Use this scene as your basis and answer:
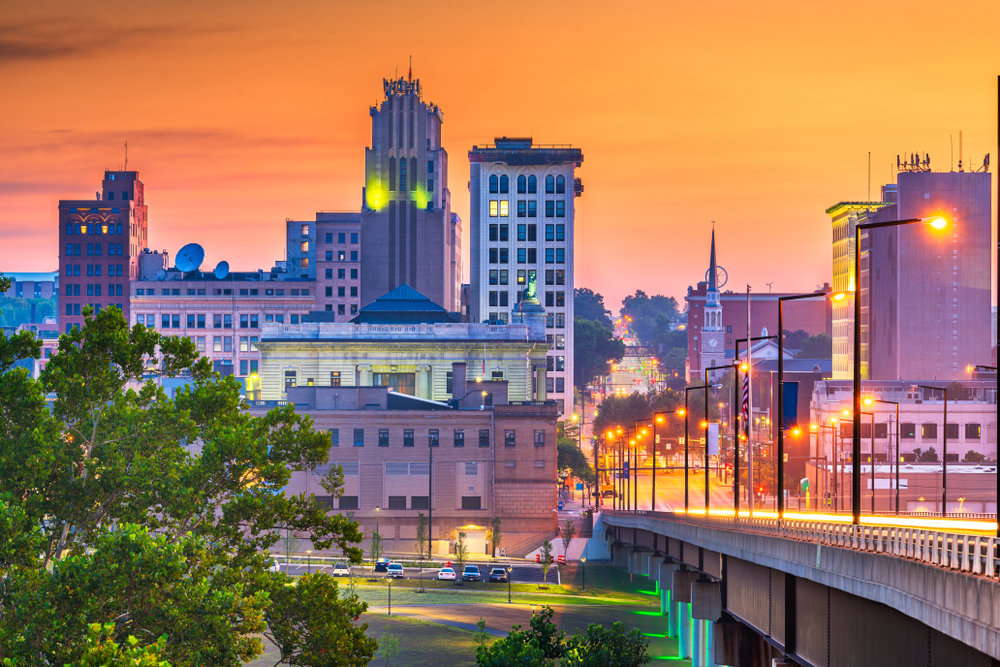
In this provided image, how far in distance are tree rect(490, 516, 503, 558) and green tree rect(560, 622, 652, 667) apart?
64.3 m

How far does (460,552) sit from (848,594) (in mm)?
78069

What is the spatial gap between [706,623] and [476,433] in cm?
5907

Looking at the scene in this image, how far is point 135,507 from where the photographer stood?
38.6 metres

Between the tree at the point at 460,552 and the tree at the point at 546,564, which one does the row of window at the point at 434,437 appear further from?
the tree at the point at 546,564

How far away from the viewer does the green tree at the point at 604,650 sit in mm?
49250

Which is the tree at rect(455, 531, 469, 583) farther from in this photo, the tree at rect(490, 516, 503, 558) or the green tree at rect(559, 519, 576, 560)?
the green tree at rect(559, 519, 576, 560)

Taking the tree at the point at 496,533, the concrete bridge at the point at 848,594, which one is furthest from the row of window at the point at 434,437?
the concrete bridge at the point at 848,594

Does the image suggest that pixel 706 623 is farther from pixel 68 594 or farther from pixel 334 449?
pixel 334 449

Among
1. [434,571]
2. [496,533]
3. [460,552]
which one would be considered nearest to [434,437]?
[496,533]

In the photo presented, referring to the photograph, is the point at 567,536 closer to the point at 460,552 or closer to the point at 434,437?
the point at 460,552

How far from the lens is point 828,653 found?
3073 centimetres

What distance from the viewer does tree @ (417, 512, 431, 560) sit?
370 ft

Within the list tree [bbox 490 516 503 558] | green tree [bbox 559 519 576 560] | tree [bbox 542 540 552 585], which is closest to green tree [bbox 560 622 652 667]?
tree [bbox 542 540 552 585]

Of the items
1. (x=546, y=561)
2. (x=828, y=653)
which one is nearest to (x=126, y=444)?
(x=828, y=653)
